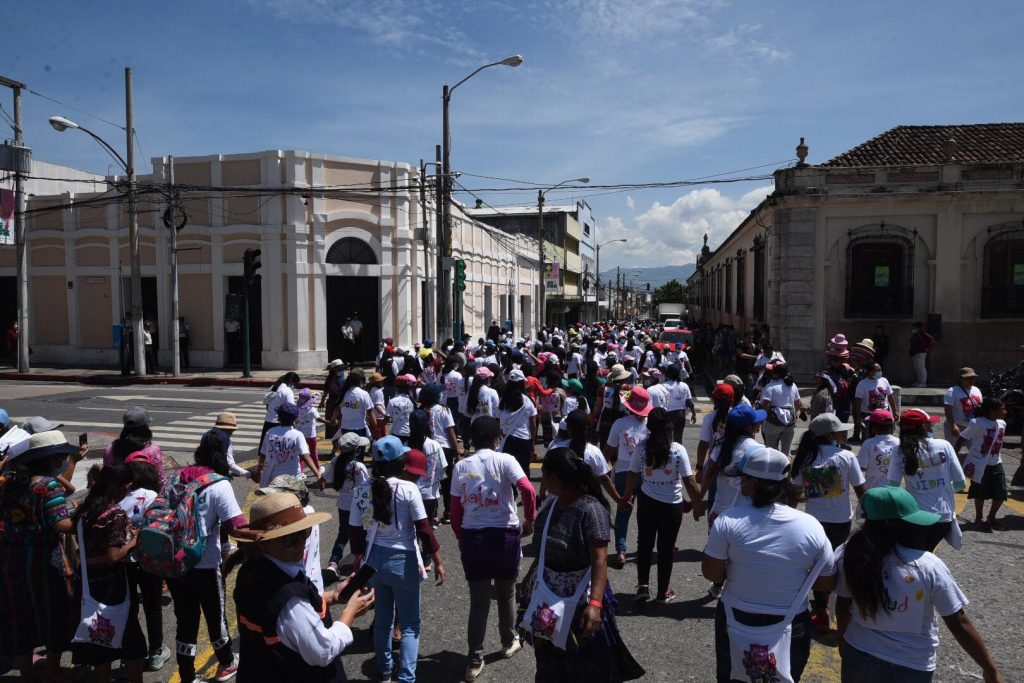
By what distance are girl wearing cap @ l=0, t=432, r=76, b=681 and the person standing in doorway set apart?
2108 cm

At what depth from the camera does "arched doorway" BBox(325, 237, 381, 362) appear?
984 inches

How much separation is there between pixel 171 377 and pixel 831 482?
70.1ft

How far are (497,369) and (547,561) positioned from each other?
7.45 metres

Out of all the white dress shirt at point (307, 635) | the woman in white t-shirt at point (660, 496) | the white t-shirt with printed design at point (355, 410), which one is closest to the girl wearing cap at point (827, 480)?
the woman in white t-shirt at point (660, 496)

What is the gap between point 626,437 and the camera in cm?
689

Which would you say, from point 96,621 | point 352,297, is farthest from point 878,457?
point 352,297

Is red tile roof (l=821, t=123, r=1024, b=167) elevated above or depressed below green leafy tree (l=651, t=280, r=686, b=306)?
above

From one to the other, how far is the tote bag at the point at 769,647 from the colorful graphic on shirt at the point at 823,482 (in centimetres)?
224

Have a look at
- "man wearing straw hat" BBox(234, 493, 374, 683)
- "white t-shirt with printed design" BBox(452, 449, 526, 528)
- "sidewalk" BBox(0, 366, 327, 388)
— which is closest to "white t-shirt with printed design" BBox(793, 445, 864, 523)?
"white t-shirt with printed design" BBox(452, 449, 526, 528)

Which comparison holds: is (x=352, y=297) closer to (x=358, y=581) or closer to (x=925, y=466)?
(x=925, y=466)

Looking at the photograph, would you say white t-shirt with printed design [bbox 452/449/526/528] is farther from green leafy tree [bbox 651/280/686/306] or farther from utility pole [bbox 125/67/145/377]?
green leafy tree [bbox 651/280/686/306]

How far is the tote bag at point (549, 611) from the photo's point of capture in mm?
3824

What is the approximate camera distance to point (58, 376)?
23422mm

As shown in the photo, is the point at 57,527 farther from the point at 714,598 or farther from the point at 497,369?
the point at 497,369
